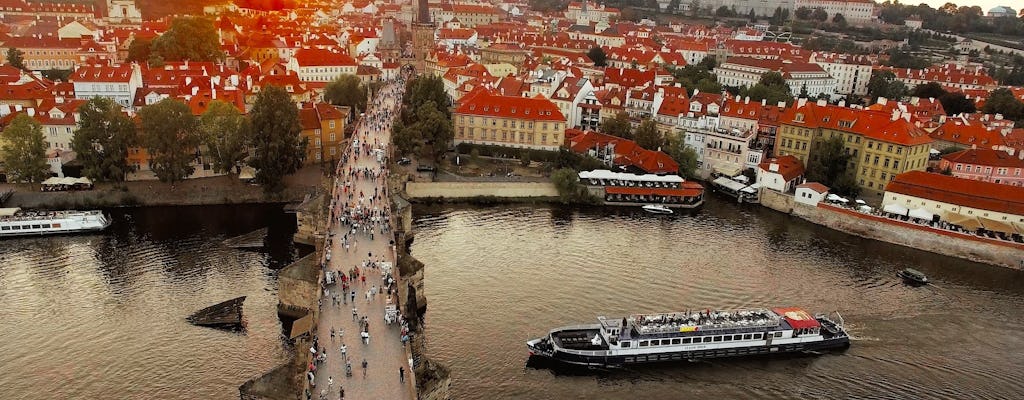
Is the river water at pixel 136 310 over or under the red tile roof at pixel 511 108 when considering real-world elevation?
under

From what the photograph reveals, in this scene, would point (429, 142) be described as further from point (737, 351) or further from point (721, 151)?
point (737, 351)

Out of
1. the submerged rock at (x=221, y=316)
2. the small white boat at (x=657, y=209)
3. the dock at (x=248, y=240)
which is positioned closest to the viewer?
the submerged rock at (x=221, y=316)

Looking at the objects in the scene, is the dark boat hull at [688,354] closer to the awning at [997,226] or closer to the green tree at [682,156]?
the awning at [997,226]

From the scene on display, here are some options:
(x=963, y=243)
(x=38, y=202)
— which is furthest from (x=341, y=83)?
(x=963, y=243)

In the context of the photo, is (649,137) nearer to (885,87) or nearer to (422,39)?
(885,87)

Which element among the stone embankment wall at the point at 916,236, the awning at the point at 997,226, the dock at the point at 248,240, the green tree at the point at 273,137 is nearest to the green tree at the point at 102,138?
the green tree at the point at 273,137

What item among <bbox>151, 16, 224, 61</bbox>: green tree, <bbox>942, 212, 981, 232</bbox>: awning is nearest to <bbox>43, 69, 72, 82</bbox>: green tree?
<bbox>151, 16, 224, 61</bbox>: green tree

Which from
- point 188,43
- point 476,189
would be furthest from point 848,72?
point 188,43
